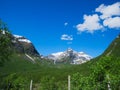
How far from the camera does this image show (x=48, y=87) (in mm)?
74250

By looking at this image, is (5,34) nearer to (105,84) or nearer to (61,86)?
(105,84)

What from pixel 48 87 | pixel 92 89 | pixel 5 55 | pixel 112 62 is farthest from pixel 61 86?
pixel 5 55

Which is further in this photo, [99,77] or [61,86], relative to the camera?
[61,86]

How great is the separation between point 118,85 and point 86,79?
20.0 ft

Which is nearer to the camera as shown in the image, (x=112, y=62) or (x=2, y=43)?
(x=2, y=43)

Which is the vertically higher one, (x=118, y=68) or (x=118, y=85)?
(x=118, y=68)

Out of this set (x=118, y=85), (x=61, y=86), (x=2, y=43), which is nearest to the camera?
(x=2, y=43)

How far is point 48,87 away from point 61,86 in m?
3.89

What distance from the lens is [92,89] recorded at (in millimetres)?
38312

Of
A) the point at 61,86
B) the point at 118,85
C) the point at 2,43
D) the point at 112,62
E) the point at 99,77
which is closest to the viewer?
the point at 2,43

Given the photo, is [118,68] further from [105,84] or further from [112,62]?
[105,84]

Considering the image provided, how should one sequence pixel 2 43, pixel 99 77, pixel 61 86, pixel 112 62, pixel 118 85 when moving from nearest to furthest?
pixel 2 43, pixel 118 85, pixel 99 77, pixel 112 62, pixel 61 86

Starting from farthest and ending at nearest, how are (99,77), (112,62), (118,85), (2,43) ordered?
(112,62) < (99,77) < (118,85) < (2,43)

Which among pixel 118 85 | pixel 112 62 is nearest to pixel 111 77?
pixel 118 85
